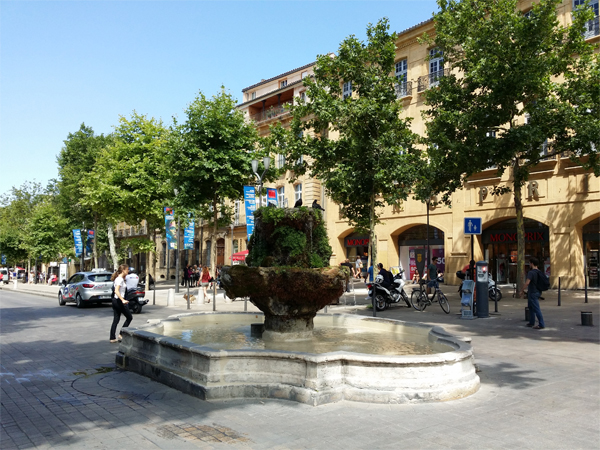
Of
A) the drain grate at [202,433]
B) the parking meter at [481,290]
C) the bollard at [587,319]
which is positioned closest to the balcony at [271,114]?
the parking meter at [481,290]

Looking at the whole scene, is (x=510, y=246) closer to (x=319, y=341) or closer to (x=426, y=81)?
(x=426, y=81)

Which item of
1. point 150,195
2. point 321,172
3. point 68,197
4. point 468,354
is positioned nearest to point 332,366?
Answer: point 468,354

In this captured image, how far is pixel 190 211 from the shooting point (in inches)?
1062

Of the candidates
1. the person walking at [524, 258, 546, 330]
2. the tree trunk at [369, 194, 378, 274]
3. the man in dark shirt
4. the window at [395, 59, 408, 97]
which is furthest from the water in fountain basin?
the window at [395, 59, 408, 97]

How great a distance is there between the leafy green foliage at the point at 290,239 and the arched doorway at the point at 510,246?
21.5m

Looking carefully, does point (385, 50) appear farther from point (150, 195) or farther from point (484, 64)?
point (150, 195)

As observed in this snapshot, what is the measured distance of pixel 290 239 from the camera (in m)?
8.06

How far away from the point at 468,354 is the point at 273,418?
2.80 m

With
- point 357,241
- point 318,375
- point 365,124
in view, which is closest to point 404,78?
point 357,241

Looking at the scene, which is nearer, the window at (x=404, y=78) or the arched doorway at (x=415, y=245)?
the arched doorway at (x=415, y=245)

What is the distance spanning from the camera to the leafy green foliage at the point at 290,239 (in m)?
8.09

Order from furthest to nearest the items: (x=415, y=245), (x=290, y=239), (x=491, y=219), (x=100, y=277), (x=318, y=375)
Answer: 1. (x=415, y=245)
2. (x=491, y=219)
3. (x=100, y=277)
4. (x=290, y=239)
5. (x=318, y=375)

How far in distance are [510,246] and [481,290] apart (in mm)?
14482

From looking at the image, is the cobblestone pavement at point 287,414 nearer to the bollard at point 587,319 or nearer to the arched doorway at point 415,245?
the bollard at point 587,319
